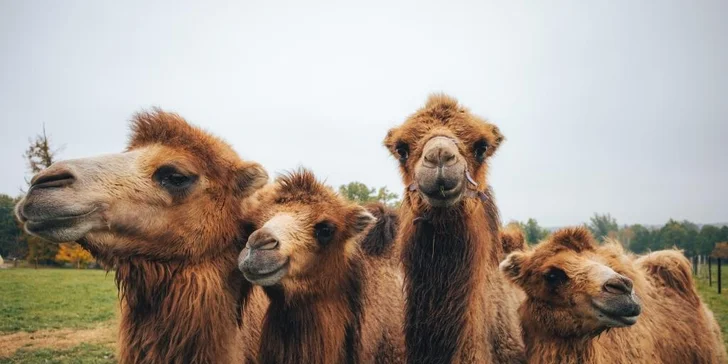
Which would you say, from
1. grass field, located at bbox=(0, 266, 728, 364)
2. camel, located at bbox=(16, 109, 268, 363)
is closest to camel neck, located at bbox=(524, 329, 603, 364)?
camel, located at bbox=(16, 109, 268, 363)

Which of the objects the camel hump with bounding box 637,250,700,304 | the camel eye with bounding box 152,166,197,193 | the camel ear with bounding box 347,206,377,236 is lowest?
the camel hump with bounding box 637,250,700,304

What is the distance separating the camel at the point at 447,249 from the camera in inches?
178

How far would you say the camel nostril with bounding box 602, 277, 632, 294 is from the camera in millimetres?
Answer: 4617

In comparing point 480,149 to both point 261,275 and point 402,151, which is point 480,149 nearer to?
point 402,151

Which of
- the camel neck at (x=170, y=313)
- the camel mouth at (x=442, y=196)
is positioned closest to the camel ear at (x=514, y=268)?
the camel mouth at (x=442, y=196)

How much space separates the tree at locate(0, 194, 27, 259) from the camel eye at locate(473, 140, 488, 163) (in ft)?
52.2

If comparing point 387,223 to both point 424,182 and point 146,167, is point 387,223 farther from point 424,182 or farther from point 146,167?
point 146,167

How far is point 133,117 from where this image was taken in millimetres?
4289

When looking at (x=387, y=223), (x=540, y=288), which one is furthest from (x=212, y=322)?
(x=540, y=288)

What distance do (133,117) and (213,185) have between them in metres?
0.99

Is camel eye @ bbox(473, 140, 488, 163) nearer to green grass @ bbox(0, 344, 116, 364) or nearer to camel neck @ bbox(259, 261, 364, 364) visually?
camel neck @ bbox(259, 261, 364, 364)

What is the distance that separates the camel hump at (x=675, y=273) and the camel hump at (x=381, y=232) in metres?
4.32

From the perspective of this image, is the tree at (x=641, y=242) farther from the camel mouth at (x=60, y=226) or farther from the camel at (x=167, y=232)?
the camel mouth at (x=60, y=226)

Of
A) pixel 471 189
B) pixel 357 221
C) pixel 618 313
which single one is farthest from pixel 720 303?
pixel 357 221
